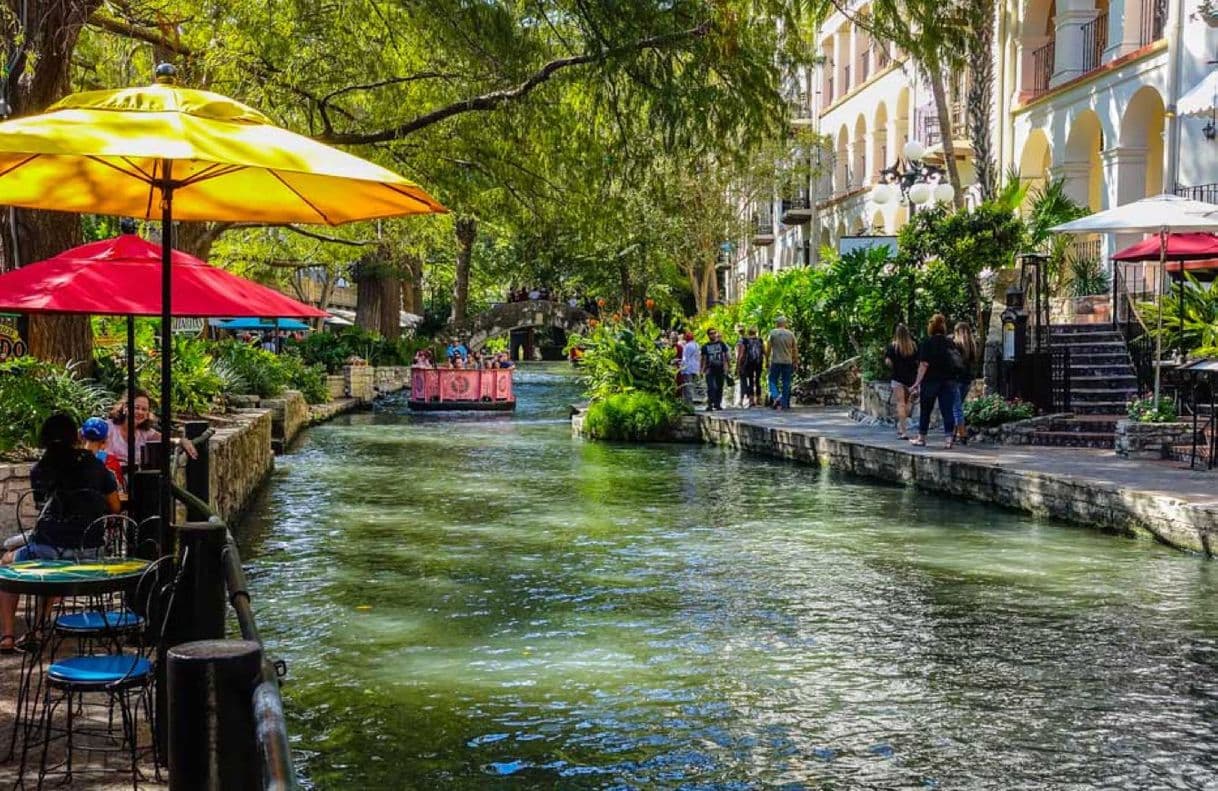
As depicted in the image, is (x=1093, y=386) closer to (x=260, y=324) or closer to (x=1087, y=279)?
(x=1087, y=279)

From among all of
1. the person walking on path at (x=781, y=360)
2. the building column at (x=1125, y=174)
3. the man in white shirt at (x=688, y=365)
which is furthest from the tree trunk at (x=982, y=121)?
the man in white shirt at (x=688, y=365)

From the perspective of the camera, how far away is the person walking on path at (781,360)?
2466cm

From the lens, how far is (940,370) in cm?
1730

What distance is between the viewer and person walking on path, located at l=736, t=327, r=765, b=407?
25797mm

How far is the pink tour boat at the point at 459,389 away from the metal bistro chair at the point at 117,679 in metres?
27.1

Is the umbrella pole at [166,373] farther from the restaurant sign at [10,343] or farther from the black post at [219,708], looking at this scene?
the restaurant sign at [10,343]

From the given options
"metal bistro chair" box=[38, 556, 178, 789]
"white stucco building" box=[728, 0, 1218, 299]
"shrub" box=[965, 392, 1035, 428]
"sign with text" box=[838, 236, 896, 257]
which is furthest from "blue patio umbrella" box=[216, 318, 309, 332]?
"metal bistro chair" box=[38, 556, 178, 789]

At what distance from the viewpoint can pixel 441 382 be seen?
33.0 meters

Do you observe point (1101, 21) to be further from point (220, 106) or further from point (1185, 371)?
point (220, 106)

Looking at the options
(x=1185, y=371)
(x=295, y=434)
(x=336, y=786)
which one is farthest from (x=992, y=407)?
(x=336, y=786)

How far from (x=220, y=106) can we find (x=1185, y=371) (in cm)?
1125

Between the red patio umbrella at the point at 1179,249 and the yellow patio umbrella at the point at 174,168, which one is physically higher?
the red patio umbrella at the point at 1179,249

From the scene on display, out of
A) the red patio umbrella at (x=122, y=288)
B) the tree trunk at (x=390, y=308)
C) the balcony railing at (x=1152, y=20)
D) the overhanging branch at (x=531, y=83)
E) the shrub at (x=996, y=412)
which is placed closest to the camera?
the red patio umbrella at (x=122, y=288)

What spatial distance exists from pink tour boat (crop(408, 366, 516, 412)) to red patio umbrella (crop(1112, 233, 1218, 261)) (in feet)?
53.9
